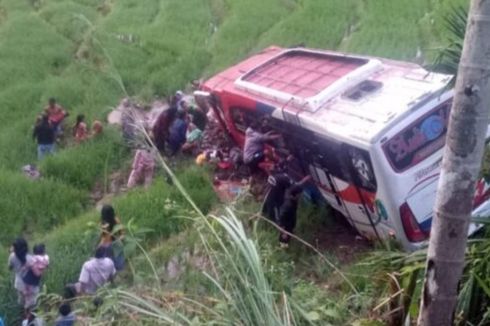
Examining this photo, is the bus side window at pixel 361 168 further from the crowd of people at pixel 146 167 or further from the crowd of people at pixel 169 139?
the crowd of people at pixel 169 139

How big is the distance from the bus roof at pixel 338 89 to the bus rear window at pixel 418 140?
0.49 feet

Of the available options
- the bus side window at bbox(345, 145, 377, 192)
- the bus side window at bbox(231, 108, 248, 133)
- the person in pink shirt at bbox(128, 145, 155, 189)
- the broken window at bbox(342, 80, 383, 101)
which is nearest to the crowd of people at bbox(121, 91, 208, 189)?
the person in pink shirt at bbox(128, 145, 155, 189)

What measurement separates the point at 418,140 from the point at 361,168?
20.8 inches

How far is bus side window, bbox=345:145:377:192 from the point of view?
7.88m

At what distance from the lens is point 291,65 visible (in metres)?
10.5

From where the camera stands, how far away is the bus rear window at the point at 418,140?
778 centimetres

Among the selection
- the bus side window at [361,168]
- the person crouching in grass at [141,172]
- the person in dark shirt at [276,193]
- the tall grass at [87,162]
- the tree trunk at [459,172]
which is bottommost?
the tall grass at [87,162]

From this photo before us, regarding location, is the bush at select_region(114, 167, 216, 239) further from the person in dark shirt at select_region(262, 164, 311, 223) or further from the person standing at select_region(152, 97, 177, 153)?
the person in dark shirt at select_region(262, 164, 311, 223)

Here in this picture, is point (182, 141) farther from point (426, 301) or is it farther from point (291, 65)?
point (426, 301)

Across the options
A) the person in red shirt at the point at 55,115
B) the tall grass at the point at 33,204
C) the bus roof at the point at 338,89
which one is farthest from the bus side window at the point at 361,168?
the person in red shirt at the point at 55,115

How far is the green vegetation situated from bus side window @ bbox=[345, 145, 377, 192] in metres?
0.79

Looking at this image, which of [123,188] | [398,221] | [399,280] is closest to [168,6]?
[123,188]

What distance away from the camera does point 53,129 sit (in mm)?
12906

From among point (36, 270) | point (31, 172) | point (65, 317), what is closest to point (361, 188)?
point (36, 270)
